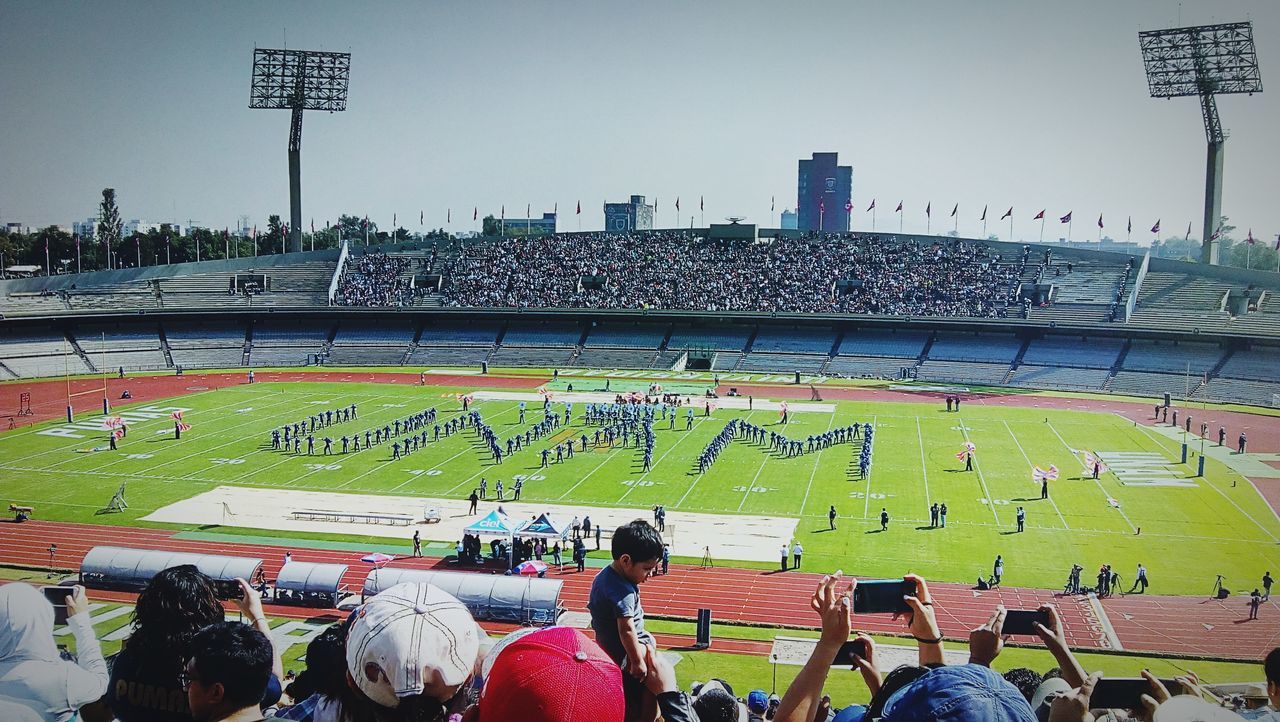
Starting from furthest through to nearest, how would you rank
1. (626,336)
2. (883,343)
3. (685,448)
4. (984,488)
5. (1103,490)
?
(626,336)
(883,343)
(685,448)
(984,488)
(1103,490)

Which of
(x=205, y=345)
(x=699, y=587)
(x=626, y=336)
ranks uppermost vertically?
(x=626, y=336)

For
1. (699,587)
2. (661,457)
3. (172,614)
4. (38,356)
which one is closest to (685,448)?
(661,457)

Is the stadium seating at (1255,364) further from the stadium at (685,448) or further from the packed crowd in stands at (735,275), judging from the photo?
the packed crowd in stands at (735,275)

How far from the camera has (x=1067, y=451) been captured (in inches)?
A: 1439

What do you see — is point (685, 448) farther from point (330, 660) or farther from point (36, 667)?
point (330, 660)

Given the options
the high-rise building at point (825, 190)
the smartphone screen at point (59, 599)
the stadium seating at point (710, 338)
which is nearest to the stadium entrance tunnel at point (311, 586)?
Result: the smartphone screen at point (59, 599)

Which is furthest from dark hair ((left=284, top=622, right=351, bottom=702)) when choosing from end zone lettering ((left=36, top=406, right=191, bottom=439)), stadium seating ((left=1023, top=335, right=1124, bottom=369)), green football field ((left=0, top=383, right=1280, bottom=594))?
stadium seating ((left=1023, top=335, right=1124, bottom=369))

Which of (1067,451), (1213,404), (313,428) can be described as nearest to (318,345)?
(313,428)

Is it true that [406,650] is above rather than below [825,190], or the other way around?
below

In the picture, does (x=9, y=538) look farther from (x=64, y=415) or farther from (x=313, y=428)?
(x=64, y=415)

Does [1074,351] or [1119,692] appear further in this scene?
[1074,351]

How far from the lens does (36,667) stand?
4547mm

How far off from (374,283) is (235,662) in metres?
72.1

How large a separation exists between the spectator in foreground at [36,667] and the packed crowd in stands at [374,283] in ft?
220
